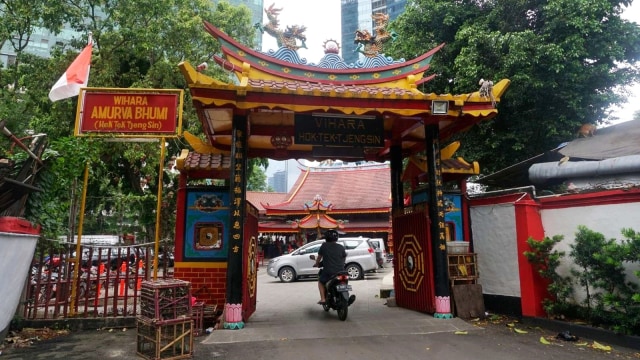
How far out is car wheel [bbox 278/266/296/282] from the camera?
52.9ft

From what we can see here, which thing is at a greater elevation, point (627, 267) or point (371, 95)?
point (371, 95)

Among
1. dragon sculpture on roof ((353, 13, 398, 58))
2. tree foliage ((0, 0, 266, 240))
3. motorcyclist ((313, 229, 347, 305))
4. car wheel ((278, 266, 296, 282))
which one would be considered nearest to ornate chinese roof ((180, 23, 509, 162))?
dragon sculpture on roof ((353, 13, 398, 58))

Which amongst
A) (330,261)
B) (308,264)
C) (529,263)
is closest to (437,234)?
(529,263)

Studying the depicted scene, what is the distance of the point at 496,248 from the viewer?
24.9ft

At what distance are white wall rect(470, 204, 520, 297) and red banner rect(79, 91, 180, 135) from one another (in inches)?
235

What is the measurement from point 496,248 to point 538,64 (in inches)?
212

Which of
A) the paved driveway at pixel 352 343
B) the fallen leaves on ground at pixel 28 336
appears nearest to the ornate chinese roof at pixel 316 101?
the paved driveway at pixel 352 343

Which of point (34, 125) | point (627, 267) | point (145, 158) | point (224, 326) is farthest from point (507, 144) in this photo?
point (34, 125)

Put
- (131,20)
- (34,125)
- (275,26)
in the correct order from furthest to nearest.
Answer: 1. (131,20)
2. (34,125)
3. (275,26)

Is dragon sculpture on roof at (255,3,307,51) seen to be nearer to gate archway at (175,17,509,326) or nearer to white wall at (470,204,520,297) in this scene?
gate archway at (175,17,509,326)

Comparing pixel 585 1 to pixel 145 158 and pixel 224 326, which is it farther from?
pixel 145 158

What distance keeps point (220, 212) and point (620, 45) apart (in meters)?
10.3

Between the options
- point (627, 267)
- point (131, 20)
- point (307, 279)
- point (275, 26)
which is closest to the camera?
point (627, 267)

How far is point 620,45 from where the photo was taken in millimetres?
10250
